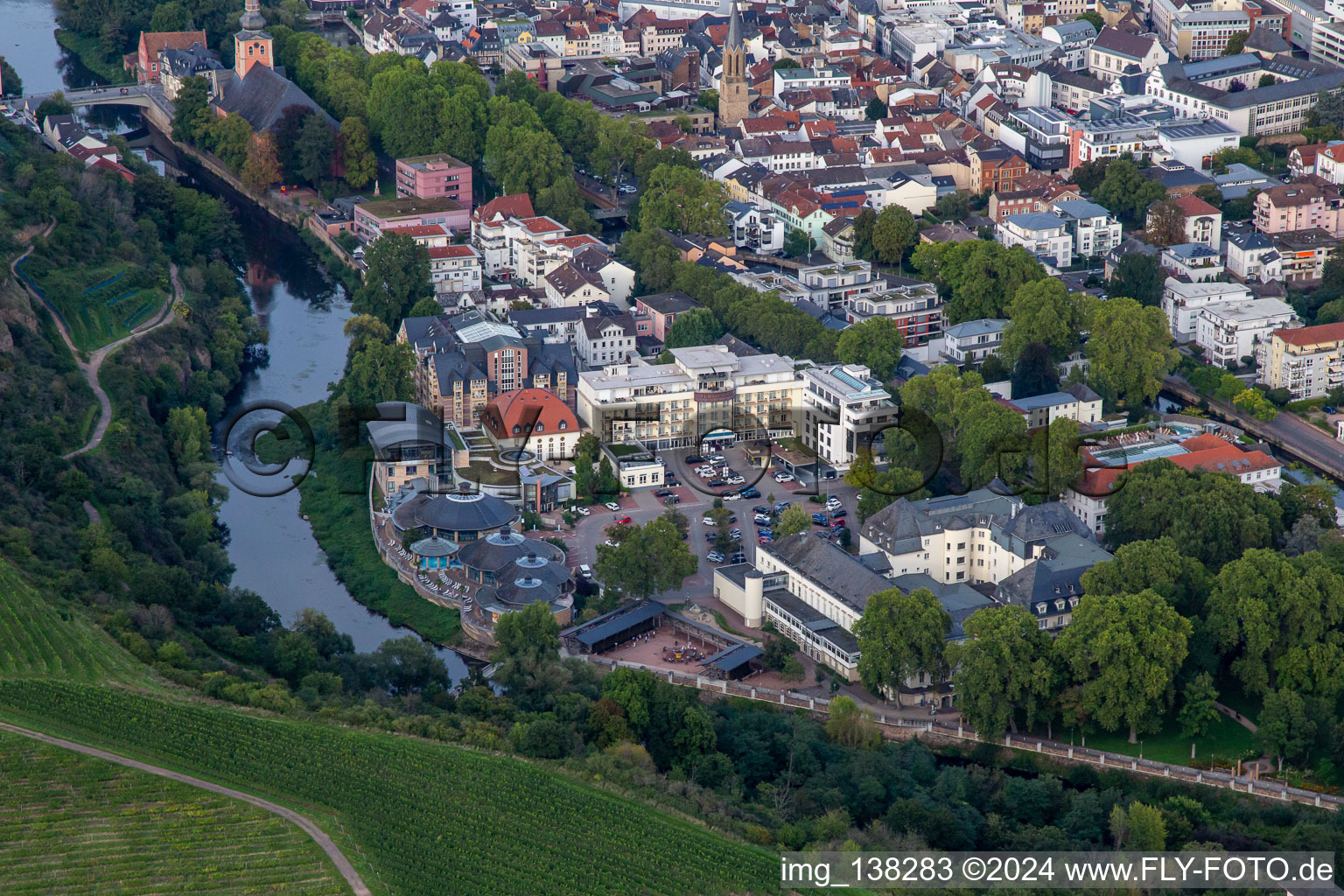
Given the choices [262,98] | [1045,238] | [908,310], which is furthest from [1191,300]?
[262,98]

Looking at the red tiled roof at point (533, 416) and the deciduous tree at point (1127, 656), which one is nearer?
the deciduous tree at point (1127, 656)

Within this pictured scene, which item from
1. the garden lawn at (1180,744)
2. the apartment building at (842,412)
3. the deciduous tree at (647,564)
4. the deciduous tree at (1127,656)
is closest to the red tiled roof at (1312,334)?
the apartment building at (842,412)

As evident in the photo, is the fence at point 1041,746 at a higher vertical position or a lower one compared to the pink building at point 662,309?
lower

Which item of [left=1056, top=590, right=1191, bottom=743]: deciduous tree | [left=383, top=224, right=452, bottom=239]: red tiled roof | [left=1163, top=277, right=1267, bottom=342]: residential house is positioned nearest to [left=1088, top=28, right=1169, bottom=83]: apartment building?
[left=1163, top=277, right=1267, bottom=342]: residential house

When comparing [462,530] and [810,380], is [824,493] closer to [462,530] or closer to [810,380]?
[810,380]

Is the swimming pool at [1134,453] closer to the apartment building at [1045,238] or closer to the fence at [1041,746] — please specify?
the fence at [1041,746]

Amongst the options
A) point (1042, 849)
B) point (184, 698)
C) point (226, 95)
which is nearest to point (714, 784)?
point (1042, 849)

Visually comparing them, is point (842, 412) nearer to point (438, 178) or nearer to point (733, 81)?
point (438, 178)
